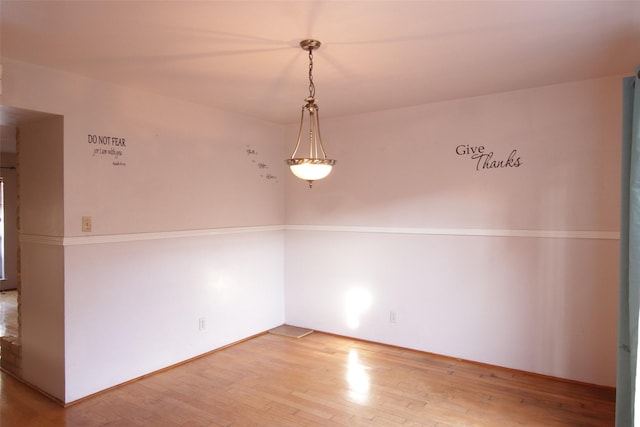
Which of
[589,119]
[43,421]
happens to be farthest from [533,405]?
[43,421]

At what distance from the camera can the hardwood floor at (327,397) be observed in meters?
2.74

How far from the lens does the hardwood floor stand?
2.74 meters

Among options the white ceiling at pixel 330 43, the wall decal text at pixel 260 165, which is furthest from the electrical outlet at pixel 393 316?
the white ceiling at pixel 330 43

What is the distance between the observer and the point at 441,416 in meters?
2.77

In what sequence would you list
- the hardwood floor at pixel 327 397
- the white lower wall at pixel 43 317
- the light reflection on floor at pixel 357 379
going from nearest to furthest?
A: the hardwood floor at pixel 327 397 < the white lower wall at pixel 43 317 < the light reflection on floor at pixel 357 379

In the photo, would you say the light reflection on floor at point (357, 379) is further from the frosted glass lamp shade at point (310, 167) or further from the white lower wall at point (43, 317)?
the white lower wall at point (43, 317)

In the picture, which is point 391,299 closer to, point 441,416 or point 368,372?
point 368,372

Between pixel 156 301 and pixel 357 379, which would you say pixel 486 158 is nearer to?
pixel 357 379

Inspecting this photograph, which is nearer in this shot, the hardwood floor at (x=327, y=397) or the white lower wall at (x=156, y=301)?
the hardwood floor at (x=327, y=397)

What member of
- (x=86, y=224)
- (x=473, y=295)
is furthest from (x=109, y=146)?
(x=473, y=295)

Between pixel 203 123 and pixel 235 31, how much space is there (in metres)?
1.79

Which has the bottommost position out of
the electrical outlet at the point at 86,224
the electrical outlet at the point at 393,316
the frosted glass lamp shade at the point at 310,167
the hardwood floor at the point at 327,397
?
the hardwood floor at the point at 327,397

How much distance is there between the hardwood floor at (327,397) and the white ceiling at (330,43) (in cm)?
237

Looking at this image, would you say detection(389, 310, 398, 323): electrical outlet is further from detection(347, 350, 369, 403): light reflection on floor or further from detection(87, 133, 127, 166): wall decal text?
detection(87, 133, 127, 166): wall decal text
